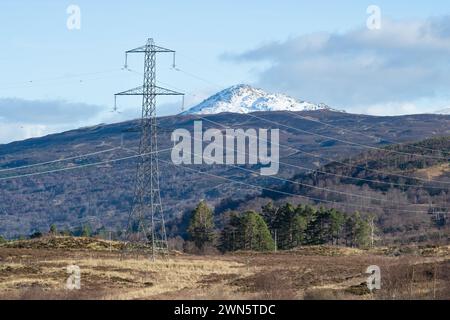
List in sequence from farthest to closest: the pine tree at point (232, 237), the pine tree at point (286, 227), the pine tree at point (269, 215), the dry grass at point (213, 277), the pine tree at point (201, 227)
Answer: the pine tree at point (269, 215) < the pine tree at point (286, 227) < the pine tree at point (201, 227) < the pine tree at point (232, 237) < the dry grass at point (213, 277)

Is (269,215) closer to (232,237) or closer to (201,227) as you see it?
(201,227)

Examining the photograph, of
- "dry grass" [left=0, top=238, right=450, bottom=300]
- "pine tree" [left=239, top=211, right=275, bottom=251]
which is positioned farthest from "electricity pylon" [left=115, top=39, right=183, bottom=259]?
"pine tree" [left=239, top=211, right=275, bottom=251]

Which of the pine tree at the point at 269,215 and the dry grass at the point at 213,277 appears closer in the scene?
the dry grass at the point at 213,277

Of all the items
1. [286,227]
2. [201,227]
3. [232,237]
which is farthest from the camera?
[286,227]

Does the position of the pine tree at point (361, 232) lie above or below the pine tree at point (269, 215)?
below

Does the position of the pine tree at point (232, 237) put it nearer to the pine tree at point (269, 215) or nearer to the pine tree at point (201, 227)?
the pine tree at point (201, 227)

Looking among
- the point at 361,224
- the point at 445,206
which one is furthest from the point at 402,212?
the point at 361,224

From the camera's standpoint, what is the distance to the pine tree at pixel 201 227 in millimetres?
105812

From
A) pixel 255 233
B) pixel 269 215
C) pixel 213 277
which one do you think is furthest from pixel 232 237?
pixel 213 277

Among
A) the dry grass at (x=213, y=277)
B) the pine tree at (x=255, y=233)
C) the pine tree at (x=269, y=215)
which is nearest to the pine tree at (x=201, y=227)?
the pine tree at (x=255, y=233)

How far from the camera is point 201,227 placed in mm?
106562

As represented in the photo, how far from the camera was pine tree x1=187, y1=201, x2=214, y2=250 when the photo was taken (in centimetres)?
10581

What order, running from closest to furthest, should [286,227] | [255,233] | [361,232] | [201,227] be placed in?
[255,233] → [201,227] → [286,227] → [361,232]
